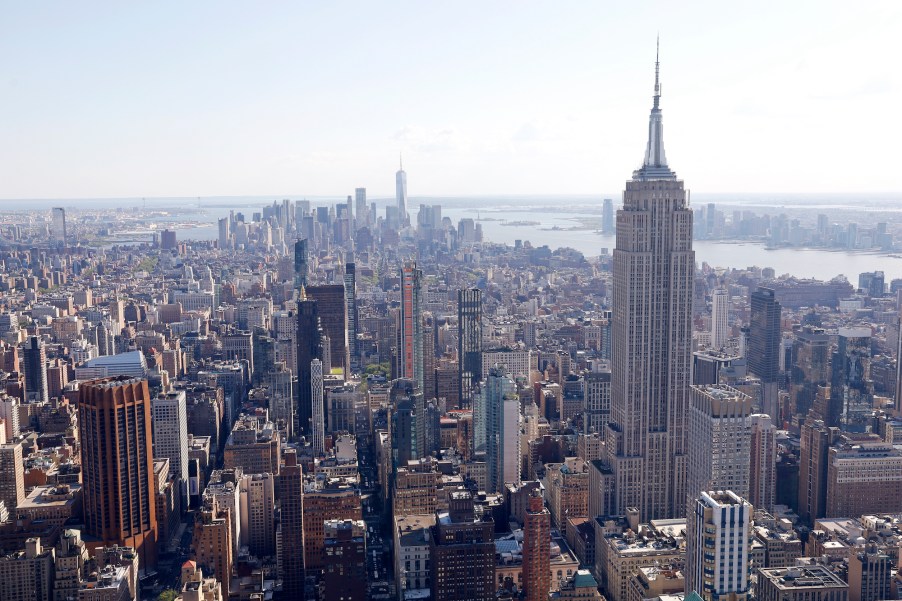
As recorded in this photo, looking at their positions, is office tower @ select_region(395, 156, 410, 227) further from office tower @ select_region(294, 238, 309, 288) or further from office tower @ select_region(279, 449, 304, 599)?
office tower @ select_region(279, 449, 304, 599)

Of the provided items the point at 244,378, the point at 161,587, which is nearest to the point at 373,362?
the point at 244,378

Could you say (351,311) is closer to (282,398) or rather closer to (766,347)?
(282,398)

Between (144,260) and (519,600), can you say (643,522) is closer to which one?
(519,600)

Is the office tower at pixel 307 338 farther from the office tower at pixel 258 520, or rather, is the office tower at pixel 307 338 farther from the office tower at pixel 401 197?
the office tower at pixel 401 197

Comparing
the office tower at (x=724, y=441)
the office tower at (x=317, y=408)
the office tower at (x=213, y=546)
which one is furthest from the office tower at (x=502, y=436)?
the office tower at (x=213, y=546)

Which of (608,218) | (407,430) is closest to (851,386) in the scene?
(407,430)

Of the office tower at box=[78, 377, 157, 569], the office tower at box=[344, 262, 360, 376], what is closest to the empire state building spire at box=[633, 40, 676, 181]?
the office tower at box=[78, 377, 157, 569]
